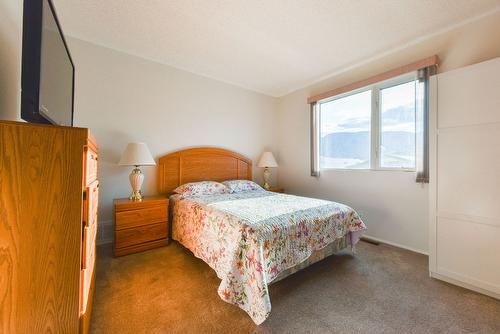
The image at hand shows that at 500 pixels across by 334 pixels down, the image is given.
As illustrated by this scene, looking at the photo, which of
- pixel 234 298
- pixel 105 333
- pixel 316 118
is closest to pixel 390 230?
pixel 316 118

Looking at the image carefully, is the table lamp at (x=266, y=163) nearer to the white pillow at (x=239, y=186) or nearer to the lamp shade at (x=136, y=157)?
the white pillow at (x=239, y=186)

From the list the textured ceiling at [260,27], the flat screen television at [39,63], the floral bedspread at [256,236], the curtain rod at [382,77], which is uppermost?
the textured ceiling at [260,27]

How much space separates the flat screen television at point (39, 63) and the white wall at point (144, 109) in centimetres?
154

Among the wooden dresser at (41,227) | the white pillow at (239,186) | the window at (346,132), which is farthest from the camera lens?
the white pillow at (239,186)

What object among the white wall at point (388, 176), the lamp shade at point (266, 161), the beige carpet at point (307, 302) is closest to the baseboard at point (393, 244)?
the white wall at point (388, 176)

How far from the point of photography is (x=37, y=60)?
36.6 inches

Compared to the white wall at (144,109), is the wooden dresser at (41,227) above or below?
below

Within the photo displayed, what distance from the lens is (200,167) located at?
129 inches

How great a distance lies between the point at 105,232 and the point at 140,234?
592mm

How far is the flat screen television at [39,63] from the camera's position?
0.93 m

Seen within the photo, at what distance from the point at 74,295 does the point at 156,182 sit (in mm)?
2119

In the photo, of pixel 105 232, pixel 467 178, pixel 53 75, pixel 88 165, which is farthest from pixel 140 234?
pixel 467 178

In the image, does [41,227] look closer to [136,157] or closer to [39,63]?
[39,63]

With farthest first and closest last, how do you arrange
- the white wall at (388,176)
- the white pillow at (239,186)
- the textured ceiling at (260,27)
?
1. the white pillow at (239,186)
2. the white wall at (388,176)
3. the textured ceiling at (260,27)
